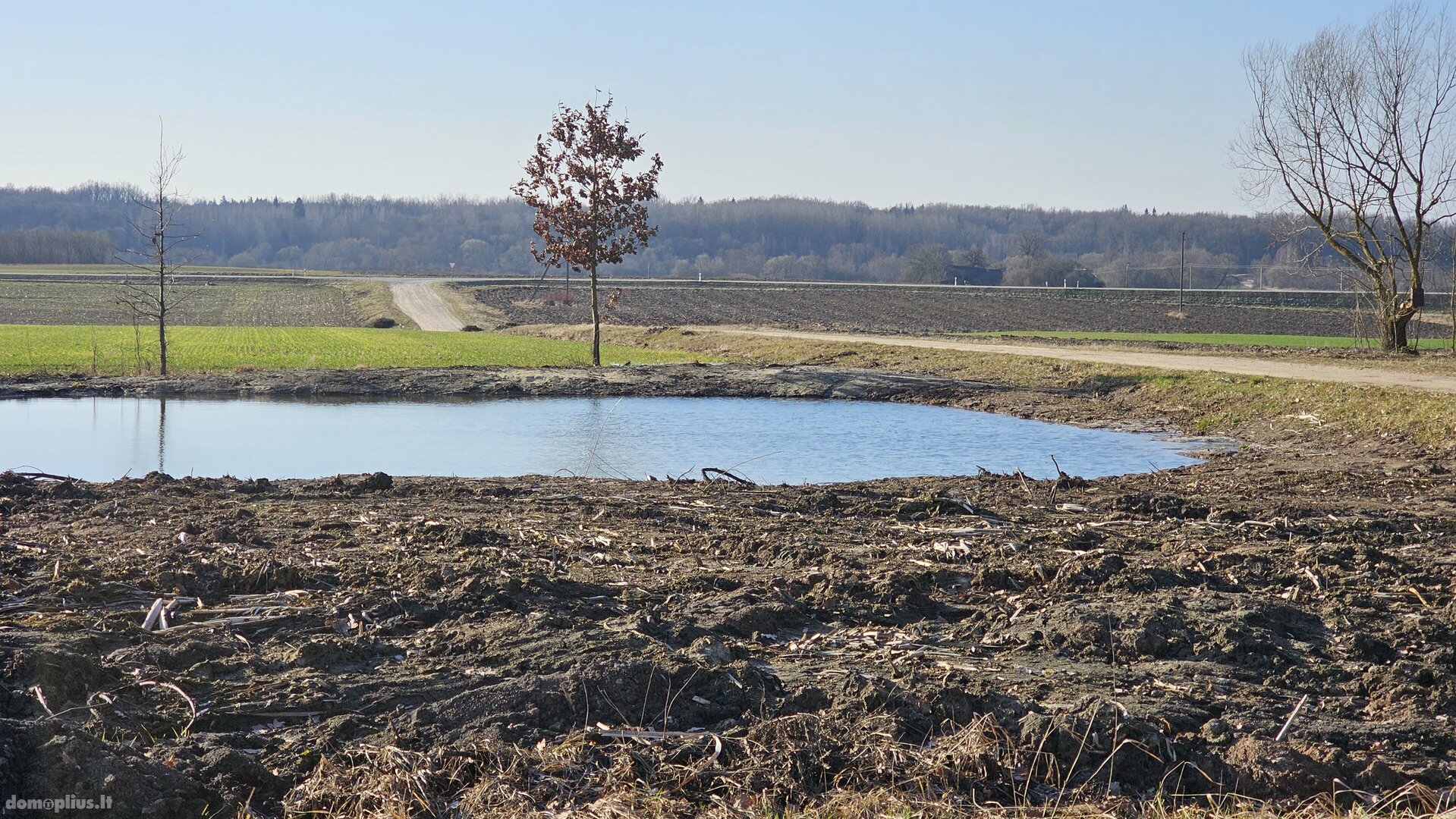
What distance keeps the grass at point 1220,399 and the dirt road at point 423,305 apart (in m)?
32.1

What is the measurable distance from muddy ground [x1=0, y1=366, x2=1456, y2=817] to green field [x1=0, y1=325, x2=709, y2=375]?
21.9 metres

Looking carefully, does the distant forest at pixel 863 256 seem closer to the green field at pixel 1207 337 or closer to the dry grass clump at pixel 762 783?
the green field at pixel 1207 337

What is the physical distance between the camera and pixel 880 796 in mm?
3875

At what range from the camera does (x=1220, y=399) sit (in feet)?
66.0

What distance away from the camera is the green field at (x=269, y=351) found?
28.8 meters

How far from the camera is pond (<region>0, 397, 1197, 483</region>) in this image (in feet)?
47.8

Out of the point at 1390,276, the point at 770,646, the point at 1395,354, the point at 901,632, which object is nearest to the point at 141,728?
the point at 770,646

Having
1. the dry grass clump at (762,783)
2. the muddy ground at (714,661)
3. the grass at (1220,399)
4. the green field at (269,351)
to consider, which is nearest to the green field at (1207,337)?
the grass at (1220,399)

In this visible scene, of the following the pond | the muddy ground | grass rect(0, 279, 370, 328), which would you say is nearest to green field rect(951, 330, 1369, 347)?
the pond

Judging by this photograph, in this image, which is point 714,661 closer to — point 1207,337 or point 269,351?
point 269,351

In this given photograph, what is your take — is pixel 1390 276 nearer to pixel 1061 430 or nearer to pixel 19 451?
pixel 1061 430

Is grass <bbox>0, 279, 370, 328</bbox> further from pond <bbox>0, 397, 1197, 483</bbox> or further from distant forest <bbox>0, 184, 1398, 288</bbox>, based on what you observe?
distant forest <bbox>0, 184, 1398, 288</bbox>

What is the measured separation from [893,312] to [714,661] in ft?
220

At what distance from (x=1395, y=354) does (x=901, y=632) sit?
2865 cm
